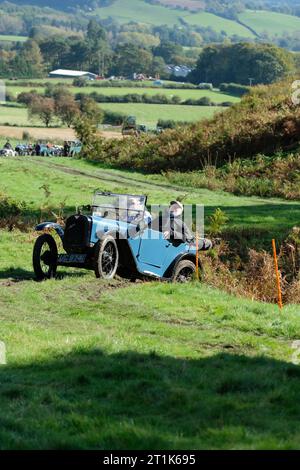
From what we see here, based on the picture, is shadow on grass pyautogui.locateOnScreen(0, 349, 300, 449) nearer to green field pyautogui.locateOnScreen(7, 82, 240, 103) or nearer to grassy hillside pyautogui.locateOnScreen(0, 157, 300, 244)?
grassy hillside pyautogui.locateOnScreen(0, 157, 300, 244)

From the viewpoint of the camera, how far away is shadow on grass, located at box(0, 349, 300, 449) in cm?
774

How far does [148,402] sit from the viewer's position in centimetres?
920

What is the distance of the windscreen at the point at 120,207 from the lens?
A: 60.0 ft

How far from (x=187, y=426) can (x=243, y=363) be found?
3.01 metres

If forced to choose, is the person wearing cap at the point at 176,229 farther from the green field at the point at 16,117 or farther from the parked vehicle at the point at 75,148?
the green field at the point at 16,117

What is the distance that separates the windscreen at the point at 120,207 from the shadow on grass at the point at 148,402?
6919 mm

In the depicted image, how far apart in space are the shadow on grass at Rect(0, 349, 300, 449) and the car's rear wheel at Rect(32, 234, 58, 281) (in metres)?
6.22

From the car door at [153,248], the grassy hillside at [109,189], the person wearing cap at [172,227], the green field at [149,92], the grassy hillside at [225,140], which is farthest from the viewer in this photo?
the green field at [149,92]

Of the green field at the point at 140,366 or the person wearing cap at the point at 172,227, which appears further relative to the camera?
the person wearing cap at the point at 172,227

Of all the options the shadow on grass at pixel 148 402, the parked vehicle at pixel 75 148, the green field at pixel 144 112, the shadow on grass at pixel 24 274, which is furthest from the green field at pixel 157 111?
the shadow on grass at pixel 148 402

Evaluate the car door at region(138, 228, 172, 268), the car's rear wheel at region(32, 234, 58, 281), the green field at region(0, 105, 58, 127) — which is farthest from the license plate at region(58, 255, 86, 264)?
the green field at region(0, 105, 58, 127)

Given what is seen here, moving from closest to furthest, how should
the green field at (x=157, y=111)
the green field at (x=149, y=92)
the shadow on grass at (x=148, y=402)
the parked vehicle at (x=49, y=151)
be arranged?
the shadow on grass at (x=148, y=402)
the parked vehicle at (x=49, y=151)
the green field at (x=157, y=111)
the green field at (x=149, y=92)
